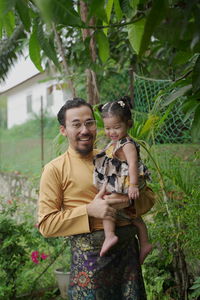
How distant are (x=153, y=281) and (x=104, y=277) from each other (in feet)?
5.79

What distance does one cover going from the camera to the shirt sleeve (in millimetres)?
1966

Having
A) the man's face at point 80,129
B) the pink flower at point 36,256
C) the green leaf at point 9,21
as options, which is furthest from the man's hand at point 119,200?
the pink flower at point 36,256

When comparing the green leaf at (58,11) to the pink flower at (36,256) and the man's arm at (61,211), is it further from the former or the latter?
the pink flower at (36,256)

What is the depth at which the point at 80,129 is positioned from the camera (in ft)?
6.70

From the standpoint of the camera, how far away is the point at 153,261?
377 cm

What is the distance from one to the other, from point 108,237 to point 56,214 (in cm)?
26

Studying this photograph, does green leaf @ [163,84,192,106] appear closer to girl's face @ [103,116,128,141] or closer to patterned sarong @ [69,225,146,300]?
girl's face @ [103,116,128,141]

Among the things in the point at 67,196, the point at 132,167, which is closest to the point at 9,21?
the point at 132,167

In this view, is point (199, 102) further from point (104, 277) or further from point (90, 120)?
point (104, 277)

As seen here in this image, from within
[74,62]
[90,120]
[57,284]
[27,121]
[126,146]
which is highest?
[27,121]

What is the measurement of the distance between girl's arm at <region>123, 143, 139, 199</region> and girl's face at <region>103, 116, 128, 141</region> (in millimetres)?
60

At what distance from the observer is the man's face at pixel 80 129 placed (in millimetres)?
2047

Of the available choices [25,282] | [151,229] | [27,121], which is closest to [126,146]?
[151,229]

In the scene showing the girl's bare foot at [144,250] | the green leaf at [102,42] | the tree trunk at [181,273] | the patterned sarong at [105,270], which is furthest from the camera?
the tree trunk at [181,273]
